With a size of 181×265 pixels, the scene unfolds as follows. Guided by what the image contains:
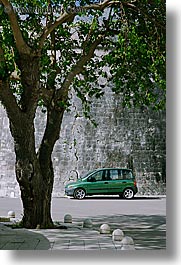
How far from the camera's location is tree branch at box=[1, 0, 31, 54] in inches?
152

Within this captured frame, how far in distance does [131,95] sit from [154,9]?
Answer: 1495 millimetres

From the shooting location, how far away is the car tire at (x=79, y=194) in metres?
5.00

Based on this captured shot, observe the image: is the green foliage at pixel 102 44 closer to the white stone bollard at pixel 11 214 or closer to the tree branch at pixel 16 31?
the tree branch at pixel 16 31

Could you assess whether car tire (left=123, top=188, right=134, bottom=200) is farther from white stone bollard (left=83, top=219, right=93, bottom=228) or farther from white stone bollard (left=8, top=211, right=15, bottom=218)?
white stone bollard (left=8, top=211, right=15, bottom=218)

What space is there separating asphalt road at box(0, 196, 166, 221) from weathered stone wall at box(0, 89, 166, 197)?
0.35 feet

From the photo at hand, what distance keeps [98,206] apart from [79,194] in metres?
0.26

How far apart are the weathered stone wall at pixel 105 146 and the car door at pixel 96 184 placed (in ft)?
0.83

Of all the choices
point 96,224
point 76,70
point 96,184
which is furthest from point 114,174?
point 76,70

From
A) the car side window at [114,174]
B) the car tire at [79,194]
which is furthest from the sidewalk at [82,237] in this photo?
the car side window at [114,174]

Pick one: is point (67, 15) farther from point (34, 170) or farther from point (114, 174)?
point (114, 174)

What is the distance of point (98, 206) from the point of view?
520 centimetres

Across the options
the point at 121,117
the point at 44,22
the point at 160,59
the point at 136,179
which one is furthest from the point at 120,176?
the point at 44,22

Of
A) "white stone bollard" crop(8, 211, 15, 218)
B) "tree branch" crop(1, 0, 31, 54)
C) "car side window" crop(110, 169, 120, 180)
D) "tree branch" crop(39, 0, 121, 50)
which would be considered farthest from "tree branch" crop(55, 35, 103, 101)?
"white stone bollard" crop(8, 211, 15, 218)

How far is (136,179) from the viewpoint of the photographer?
529 centimetres
